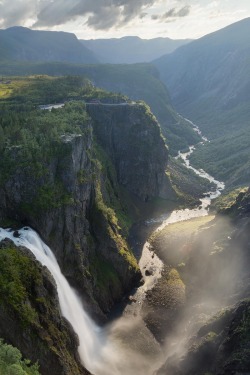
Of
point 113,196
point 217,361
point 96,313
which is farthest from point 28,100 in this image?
point 217,361

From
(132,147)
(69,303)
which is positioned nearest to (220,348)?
(69,303)

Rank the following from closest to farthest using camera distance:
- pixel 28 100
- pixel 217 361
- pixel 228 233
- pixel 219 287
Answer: pixel 217 361 < pixel 219 287 < pixel 228 233 < pixel 28 100

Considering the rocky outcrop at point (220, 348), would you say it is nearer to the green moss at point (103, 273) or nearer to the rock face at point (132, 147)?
the green moss at point (103, 273)

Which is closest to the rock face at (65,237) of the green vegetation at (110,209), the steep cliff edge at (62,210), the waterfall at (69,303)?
the steep cliff edge at (62,210)

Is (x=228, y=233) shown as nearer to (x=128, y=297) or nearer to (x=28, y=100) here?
(x=128, y=297)

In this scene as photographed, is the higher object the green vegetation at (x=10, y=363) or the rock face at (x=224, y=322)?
the green vegetation at (x=10, y=363)

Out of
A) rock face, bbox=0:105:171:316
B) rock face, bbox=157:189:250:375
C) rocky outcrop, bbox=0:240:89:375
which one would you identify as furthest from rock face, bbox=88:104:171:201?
rocky outcrop, bbox=0:240:89:375
